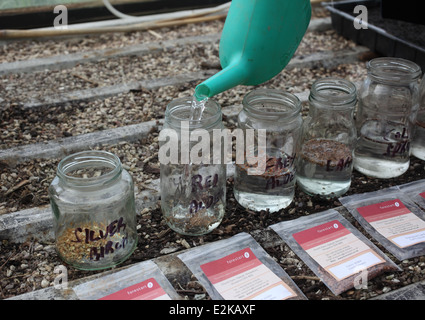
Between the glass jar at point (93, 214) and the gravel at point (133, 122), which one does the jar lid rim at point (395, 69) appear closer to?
the gravel at point (133, 122)

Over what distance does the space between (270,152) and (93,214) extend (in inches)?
21.1

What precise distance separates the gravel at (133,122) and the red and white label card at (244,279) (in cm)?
5

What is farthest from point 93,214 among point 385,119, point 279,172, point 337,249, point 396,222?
point 385,119

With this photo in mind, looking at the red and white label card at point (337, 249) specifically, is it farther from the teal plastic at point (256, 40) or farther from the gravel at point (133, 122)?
the teal plastic at point (256, 40)

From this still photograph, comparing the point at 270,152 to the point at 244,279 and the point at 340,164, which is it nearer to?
the point at 340,164

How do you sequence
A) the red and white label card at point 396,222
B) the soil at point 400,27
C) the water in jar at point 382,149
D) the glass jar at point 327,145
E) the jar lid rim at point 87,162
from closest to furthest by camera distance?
the jar lid rim at point 87,162, the red and white label card at point 396,222, the glass jar at point 327,145, the water in jar at point 382,149, the soil at point 400,27

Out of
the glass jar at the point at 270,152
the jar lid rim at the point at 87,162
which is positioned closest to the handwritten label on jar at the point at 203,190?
the glass jar at the point at 270,152

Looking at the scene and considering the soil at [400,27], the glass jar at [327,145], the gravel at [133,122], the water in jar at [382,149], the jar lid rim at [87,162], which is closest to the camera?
the jar lid rim at [87,162]

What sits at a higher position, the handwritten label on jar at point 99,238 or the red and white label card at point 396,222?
the handwritten label on jar at point 99,238

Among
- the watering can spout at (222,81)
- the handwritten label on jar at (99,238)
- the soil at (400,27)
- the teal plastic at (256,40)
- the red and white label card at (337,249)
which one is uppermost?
the teal plastic at (256,40)

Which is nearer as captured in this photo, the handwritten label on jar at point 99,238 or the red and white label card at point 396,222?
the handwritten label on jar at point 99,238

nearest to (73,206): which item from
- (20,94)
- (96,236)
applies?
(96,236)

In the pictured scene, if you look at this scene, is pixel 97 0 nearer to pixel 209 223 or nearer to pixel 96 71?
pixel 96 71

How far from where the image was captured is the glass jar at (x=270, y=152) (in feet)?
4.39
